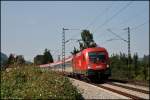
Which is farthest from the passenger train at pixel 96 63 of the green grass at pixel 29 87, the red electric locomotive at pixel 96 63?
the green grass at pixel 29 87

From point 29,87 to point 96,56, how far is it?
29088 mm

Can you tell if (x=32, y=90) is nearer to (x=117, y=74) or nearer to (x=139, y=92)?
(x=139, y=92)

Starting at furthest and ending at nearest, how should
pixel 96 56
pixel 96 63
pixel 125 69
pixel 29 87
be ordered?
pixel 125 69
pixel 96 63
pixel 96 56
pixel 29 87

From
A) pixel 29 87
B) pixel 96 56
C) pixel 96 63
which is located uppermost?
pixel 96 56

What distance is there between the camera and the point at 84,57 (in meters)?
41.4

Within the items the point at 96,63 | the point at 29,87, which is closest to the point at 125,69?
the point at 96,63

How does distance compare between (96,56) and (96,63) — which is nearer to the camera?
(96,56)

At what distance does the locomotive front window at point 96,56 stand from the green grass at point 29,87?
25.3 m

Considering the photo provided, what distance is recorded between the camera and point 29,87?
38.3 ft

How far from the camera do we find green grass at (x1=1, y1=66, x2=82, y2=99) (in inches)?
404

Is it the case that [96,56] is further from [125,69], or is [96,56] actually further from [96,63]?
[125,69]

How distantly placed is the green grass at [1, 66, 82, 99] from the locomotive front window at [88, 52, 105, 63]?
25.3 meters

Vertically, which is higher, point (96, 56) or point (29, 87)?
point (96, 56)

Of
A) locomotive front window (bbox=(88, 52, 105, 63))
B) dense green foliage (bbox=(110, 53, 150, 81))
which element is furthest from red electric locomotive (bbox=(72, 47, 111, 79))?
dense green foliage (bbox=(110, 53, 150, 81))
